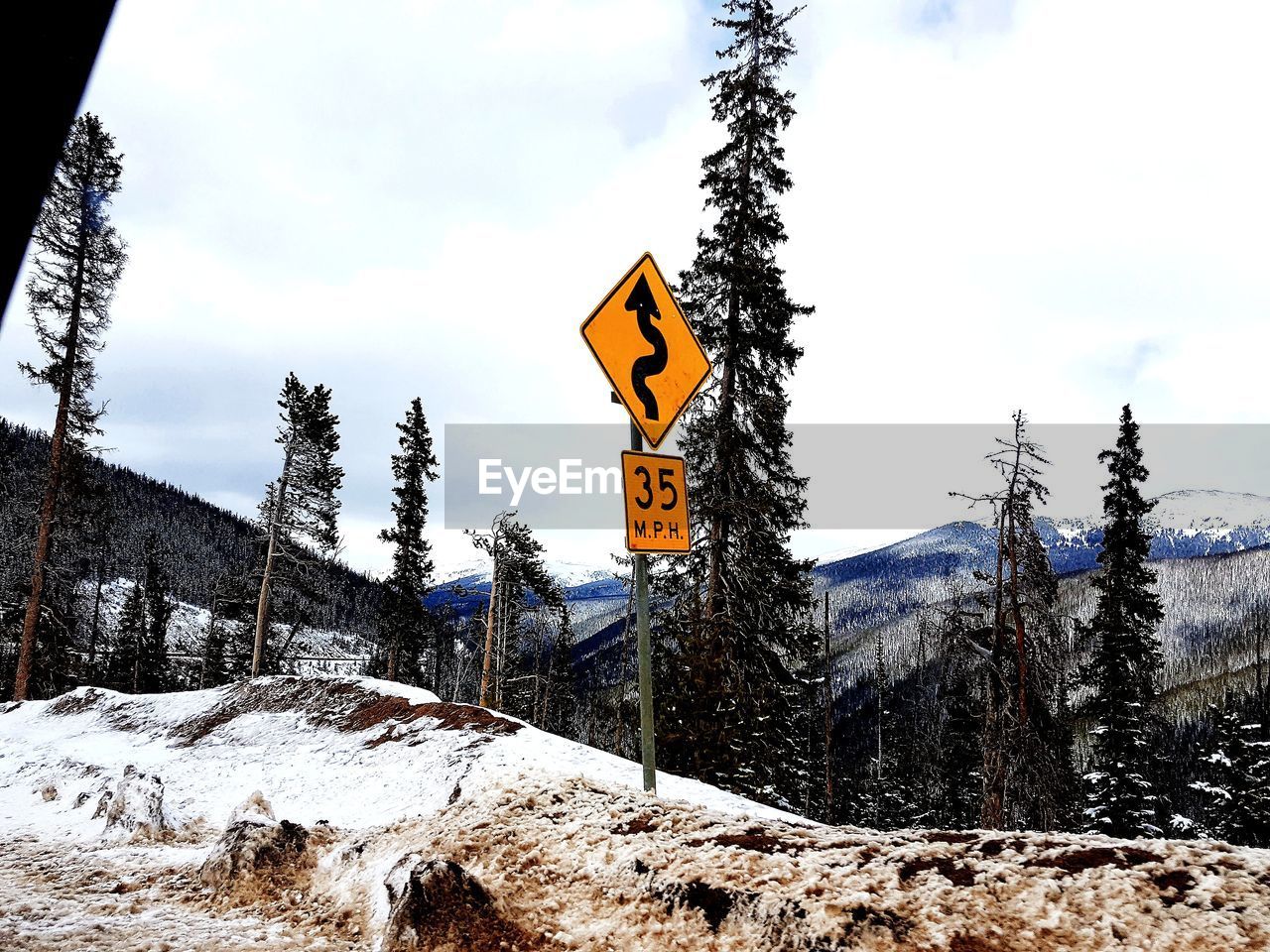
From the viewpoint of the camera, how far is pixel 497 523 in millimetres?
26875

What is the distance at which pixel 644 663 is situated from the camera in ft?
16.0

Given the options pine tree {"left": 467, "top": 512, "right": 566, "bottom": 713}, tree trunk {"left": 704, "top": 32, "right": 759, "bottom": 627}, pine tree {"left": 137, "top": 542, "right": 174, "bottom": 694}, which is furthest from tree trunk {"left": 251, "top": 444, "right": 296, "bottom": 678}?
pine tree {"left": 137, "top": 542, "right": 174, "bottom": 694}

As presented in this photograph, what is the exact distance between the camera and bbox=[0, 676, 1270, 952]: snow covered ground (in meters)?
2.55

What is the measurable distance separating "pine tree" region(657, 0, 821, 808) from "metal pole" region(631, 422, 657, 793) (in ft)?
33.2

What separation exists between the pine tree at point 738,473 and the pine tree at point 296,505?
17601 mm

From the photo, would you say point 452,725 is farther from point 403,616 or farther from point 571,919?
point 403,616

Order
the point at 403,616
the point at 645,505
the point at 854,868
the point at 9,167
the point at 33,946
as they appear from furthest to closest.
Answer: the point at 403,616, the point at 645,505, the point at 33,946, the point at 854,868, the point at 9,167

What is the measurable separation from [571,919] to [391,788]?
6760 mm

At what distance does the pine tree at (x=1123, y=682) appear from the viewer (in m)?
23.1

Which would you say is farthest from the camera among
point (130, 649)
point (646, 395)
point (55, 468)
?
point (130, 649)

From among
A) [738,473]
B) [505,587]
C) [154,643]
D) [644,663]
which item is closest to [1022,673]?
[738,473]

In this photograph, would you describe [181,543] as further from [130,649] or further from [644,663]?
[644,663]

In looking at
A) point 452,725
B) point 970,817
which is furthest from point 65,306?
point 970,817

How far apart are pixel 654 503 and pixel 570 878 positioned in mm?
2567
